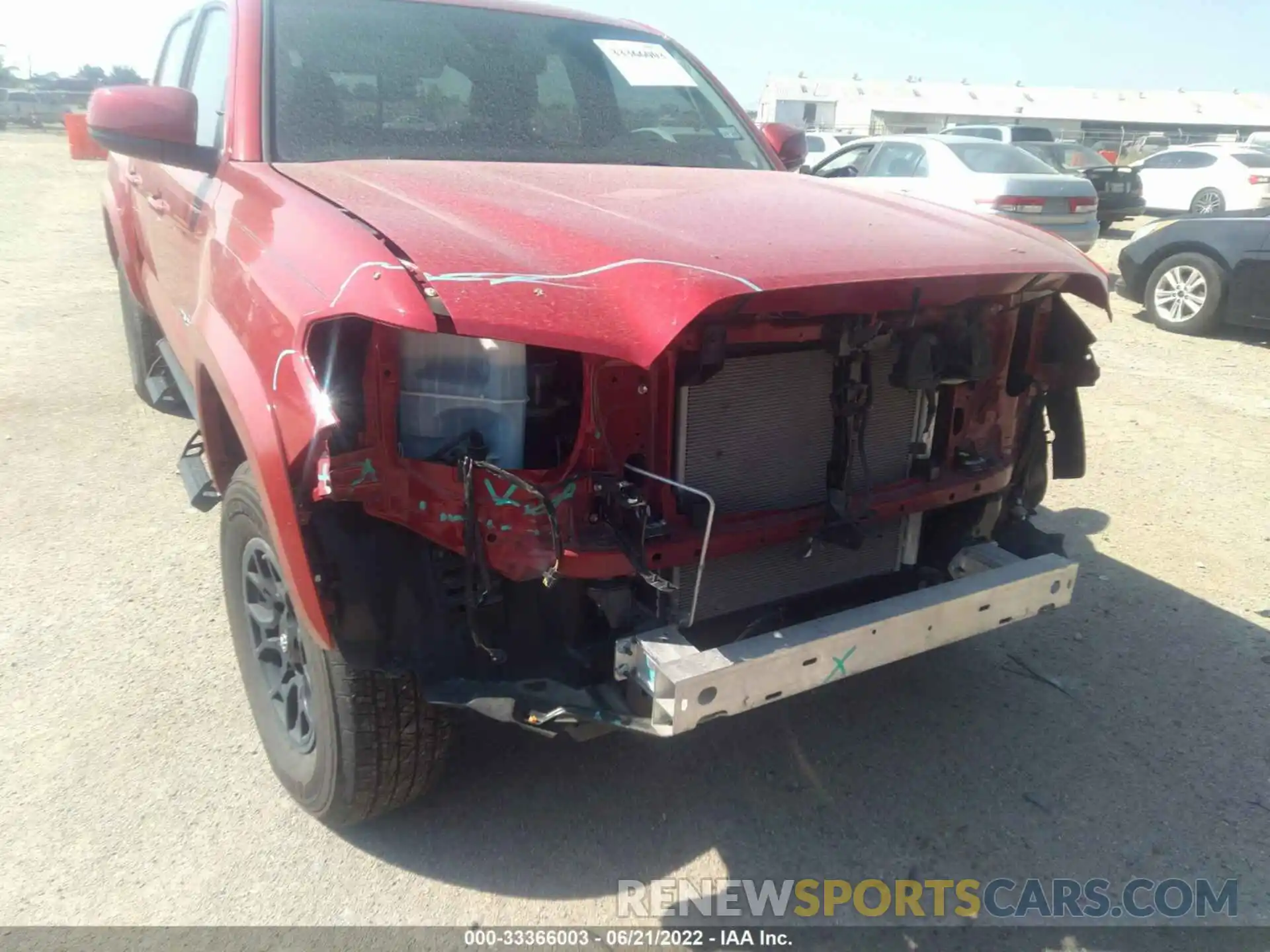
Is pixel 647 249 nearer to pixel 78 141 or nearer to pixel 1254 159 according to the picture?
pixel 78 141

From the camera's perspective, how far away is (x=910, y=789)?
2.73 m

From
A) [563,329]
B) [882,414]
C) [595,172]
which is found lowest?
[882,414]

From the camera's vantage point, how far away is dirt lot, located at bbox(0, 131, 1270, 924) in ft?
7.74

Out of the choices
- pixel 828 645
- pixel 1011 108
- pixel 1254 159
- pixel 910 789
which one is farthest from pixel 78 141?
pixel 1011 108

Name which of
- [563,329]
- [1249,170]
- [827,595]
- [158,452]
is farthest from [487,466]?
[1249,170]

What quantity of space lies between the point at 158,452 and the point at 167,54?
1.91 m

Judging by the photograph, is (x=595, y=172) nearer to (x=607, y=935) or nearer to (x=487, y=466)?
(x=487, y=466)

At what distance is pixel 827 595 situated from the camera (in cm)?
262

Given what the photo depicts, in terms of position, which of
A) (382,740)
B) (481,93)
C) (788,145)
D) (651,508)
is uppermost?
(481,93)

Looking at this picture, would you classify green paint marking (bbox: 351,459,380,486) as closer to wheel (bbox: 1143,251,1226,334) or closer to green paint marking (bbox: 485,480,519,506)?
green paint marking (bbox: 485,480,519,506)

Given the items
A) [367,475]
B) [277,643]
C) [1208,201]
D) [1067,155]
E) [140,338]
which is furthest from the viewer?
[1067,155]

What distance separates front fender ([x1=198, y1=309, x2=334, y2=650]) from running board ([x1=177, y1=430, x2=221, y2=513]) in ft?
2.94

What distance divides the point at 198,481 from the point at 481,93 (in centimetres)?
159

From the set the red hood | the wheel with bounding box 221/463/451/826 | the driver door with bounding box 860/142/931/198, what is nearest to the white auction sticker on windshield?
the red hood
